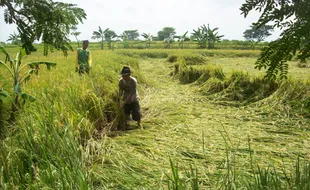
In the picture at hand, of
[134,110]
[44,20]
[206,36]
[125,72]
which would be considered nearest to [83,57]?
[125,72]

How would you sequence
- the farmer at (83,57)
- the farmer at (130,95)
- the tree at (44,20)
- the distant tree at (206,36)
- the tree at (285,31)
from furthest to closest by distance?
the distant tree at (206,36) < the farmer at (83,57) < the farmer at (130,95) < the tree at (44,20) < the tree at (285,31)

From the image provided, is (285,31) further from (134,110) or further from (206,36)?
(206,36)

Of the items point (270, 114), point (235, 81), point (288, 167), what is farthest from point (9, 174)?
point (235, 81)

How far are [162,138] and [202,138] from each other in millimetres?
587

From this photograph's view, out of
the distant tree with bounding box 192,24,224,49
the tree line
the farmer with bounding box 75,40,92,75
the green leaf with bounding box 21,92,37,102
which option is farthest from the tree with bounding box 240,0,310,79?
the distant tree with bounding box 192,24,224,49

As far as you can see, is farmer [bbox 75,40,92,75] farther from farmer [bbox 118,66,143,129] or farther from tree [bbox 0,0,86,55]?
tree [bbox 0,0,86,55]

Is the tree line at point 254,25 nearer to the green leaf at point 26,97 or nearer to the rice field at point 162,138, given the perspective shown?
the rice field at point 162,138

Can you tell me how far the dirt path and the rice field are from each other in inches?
0.5

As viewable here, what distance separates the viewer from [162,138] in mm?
3018

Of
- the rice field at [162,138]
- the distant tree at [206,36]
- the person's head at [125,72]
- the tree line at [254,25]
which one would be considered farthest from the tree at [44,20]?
the distant tree at [206,36]

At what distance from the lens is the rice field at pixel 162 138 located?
164cm

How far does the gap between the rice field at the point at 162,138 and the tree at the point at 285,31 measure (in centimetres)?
20

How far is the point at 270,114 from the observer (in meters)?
3.91

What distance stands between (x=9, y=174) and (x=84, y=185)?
26.7 inches
